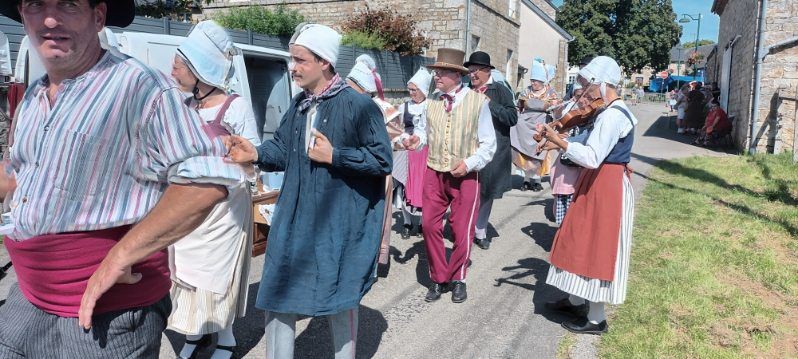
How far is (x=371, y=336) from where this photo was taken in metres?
4.09

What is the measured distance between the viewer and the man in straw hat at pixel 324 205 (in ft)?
9.11

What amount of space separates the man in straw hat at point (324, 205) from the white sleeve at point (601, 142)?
143 centimetres

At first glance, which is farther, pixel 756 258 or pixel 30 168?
pixel 756 258

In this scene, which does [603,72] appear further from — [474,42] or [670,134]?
[670,134]

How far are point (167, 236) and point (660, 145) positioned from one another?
18.1 metres

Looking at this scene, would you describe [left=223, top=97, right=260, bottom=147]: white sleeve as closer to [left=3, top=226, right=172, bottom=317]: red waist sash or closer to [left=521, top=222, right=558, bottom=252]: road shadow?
[left=3, top=226, right=172, bottom=317]: red waist sash

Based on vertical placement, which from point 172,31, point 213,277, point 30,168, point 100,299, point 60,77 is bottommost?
point 213,277

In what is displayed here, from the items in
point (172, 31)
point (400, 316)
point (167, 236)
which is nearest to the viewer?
point (167, 236)

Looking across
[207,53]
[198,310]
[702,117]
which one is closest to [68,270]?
[198,310]

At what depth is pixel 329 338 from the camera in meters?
4.00

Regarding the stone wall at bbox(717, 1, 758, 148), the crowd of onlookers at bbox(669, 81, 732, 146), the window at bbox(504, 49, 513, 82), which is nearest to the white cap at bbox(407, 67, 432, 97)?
the stone wall at bbox(717, 1, 758, 148)

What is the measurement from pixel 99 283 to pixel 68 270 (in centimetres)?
13

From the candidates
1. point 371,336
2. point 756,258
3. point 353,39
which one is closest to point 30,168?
point 371,336

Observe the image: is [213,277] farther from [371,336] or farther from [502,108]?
[502,108]
